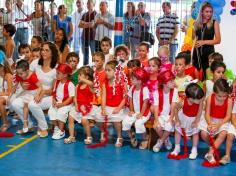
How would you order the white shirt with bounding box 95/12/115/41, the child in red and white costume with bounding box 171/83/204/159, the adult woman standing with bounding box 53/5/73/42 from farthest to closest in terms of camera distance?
the adult woman standing with bounding box 53/5/73/42, the white shirt with bounding box 95/12/115/41, the child in red and white costume with bounding box 171/83/204/159

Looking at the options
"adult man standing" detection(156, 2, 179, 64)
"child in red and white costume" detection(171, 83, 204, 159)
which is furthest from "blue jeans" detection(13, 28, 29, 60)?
"child in red and white costume" detection(171, 83, 204, 159)

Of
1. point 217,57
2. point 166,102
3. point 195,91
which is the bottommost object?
point 166,102

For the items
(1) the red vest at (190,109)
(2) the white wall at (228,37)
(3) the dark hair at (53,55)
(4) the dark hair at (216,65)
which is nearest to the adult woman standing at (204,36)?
(4) the dark hair at (216,65)

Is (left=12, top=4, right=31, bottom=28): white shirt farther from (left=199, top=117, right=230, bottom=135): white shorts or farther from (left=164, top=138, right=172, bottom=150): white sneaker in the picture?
(left=199, top=117, right=230, bottom=135): white shorts

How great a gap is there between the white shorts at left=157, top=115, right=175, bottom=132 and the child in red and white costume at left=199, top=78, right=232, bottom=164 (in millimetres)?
322

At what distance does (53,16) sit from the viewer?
8.46m

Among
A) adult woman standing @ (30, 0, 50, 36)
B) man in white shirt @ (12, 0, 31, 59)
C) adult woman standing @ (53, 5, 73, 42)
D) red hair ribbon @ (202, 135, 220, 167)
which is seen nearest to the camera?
red hair ribbon @ (202, 135, 220, 167)

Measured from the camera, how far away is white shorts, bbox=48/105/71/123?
5574mm

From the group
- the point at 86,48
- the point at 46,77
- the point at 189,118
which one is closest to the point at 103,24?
the point at 86,48

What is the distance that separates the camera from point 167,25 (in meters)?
7.60

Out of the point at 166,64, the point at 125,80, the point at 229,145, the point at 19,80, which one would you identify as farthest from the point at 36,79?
the point at 229,145

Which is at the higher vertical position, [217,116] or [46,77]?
[46,77]

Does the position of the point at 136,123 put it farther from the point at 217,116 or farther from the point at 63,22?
the point at 63,22

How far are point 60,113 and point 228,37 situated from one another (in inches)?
165
